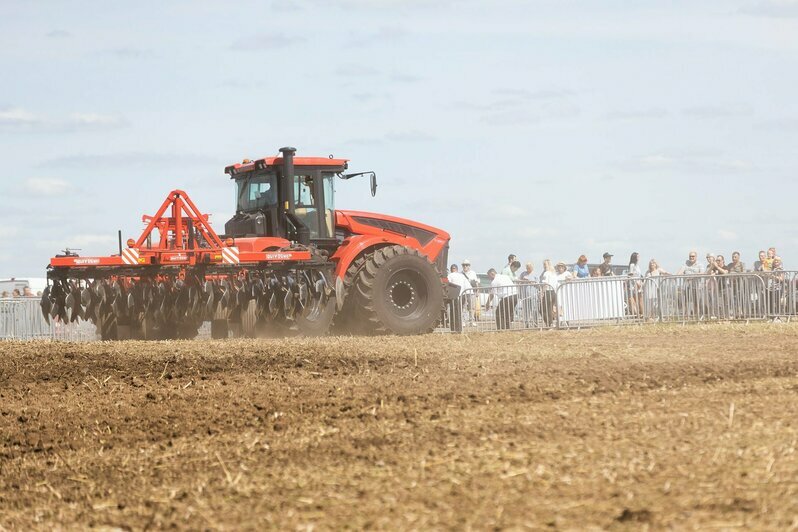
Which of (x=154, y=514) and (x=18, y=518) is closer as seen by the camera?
(x=154, y=514)

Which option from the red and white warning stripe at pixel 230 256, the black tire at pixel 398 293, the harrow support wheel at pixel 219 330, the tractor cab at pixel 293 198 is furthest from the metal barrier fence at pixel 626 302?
the red and white warning stripe at pixel 230 256

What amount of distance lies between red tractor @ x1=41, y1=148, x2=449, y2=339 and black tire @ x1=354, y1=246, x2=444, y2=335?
1 cm

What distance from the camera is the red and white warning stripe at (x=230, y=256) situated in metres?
16.8

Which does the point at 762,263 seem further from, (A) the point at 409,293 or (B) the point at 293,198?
(B) the point at 293,198

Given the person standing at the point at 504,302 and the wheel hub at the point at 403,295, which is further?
the person standing at the point at 504,302

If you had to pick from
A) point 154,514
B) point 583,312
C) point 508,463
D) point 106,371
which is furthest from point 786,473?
point 583,312

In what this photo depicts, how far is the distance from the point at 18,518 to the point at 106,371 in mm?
6056

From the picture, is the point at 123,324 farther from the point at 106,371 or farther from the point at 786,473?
the point at 786,473

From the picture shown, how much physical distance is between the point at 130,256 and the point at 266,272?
1.88 meters

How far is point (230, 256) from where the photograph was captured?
16.8 meters

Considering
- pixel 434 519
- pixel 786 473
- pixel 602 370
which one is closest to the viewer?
pixel 434 519

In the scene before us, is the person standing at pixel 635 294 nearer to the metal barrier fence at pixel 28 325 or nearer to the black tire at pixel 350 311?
the black tire at pixel 350 311

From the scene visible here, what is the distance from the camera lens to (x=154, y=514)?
5535 millimetres

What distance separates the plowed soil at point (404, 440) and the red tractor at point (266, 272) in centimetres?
370
